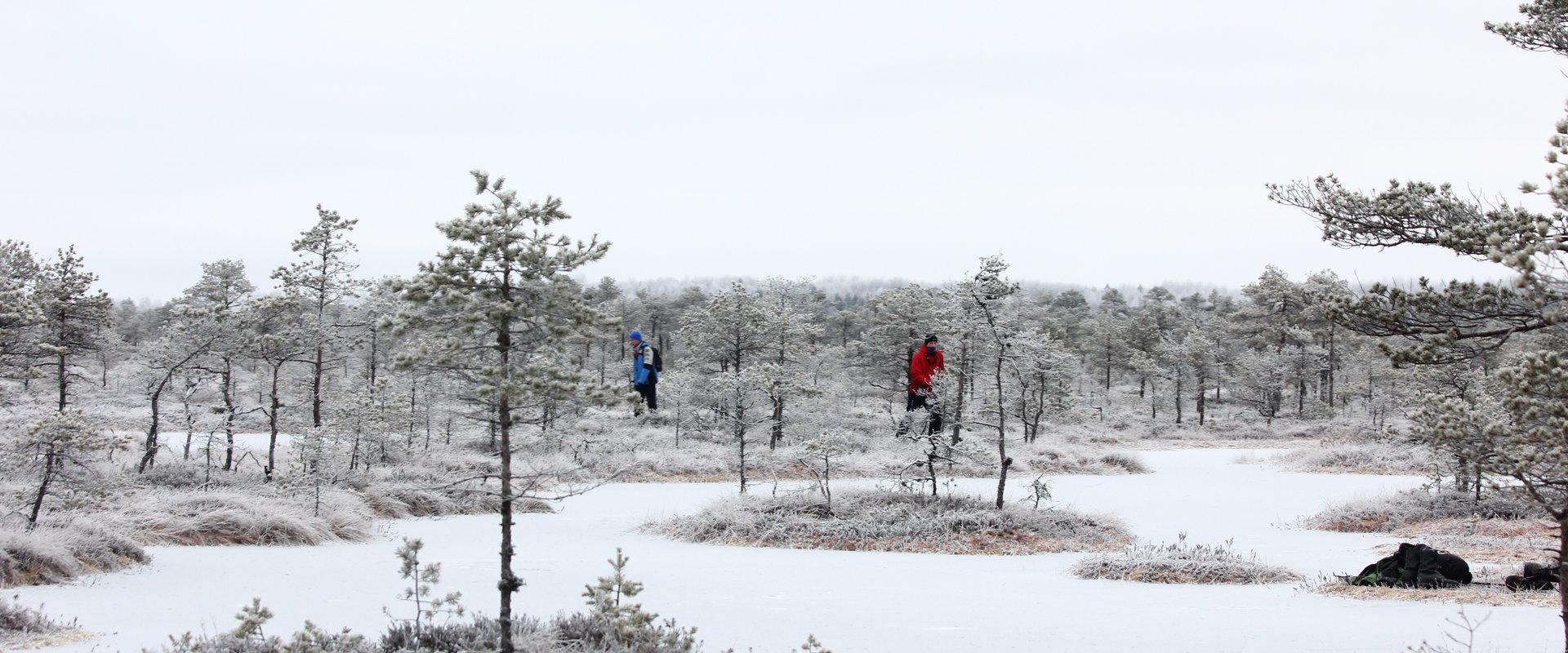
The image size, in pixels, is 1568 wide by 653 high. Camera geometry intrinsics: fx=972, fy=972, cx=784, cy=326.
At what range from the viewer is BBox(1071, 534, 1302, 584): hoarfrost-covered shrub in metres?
9.61

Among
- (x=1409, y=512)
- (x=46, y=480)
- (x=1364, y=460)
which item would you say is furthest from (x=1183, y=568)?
(x=1364, y=460)

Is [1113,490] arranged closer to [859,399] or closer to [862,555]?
[862,555]

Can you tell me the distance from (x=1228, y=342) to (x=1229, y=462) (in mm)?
34770

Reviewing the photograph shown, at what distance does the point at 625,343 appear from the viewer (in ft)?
220

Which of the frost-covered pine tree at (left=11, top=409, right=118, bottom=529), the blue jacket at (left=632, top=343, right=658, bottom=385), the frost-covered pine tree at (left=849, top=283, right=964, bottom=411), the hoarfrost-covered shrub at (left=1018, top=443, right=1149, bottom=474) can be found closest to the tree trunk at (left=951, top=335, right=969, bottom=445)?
the hoarfrost-covered shrub at (left=1018, top=443, right=1149, bottom=474)

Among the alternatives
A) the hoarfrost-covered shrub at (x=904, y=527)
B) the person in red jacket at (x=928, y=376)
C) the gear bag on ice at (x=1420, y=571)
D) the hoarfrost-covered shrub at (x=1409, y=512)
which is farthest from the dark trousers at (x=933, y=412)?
the gear bag on ice at (x=1420, y=571)

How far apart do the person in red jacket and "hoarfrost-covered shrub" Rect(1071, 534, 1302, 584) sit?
5.60 metres

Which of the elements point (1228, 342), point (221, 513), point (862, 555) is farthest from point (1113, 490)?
point (1228, 342)

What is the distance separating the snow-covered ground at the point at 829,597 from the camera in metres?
6.85

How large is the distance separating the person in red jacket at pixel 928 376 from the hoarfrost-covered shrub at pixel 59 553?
10.9 m

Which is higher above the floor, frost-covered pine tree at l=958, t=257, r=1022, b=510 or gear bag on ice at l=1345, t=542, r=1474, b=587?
frost-covered pine tree at l=958, t=257, r=1022, b=510

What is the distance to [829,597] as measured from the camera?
8.81 m

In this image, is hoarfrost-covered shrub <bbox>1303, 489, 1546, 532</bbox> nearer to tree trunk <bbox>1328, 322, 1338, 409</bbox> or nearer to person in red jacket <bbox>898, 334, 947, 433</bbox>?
person in red jacket <bbox>898, 334, 947, 433</bbox>

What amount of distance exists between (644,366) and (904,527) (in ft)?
42.9
